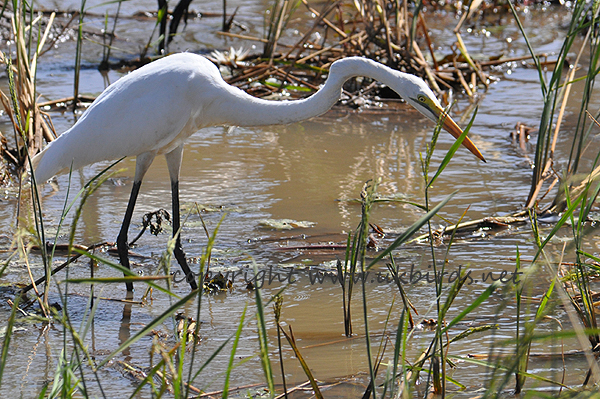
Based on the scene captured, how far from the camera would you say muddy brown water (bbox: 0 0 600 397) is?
8.57 feet

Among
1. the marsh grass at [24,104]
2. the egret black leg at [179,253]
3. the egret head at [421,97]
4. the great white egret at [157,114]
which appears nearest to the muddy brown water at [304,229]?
the egret black leg at [179,253]

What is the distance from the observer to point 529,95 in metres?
7.02

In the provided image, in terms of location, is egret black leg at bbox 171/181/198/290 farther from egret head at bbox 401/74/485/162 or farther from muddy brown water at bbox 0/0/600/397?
egret head at bbox 401/74/485/162

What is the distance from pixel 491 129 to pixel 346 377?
411 centimetres

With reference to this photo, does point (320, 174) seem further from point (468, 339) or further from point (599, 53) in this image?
point (599, 53)

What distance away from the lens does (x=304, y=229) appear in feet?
13.4

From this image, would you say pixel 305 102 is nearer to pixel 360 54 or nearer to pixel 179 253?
pixel 179 253

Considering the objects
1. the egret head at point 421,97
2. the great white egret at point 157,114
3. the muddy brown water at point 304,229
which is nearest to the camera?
the muddy brown water at point 304,229

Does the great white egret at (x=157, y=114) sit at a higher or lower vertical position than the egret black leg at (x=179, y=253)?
higher

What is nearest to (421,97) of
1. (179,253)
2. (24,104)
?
(179,253)

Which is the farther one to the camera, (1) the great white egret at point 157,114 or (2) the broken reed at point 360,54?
(2) the broken reed at point 360,54

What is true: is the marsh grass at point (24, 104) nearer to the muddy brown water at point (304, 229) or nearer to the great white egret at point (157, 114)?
the muddy brown water at point (304, 229)

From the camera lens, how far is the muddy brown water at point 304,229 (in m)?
2.61

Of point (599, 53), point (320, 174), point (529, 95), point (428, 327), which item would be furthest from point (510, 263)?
point (529, 95)
